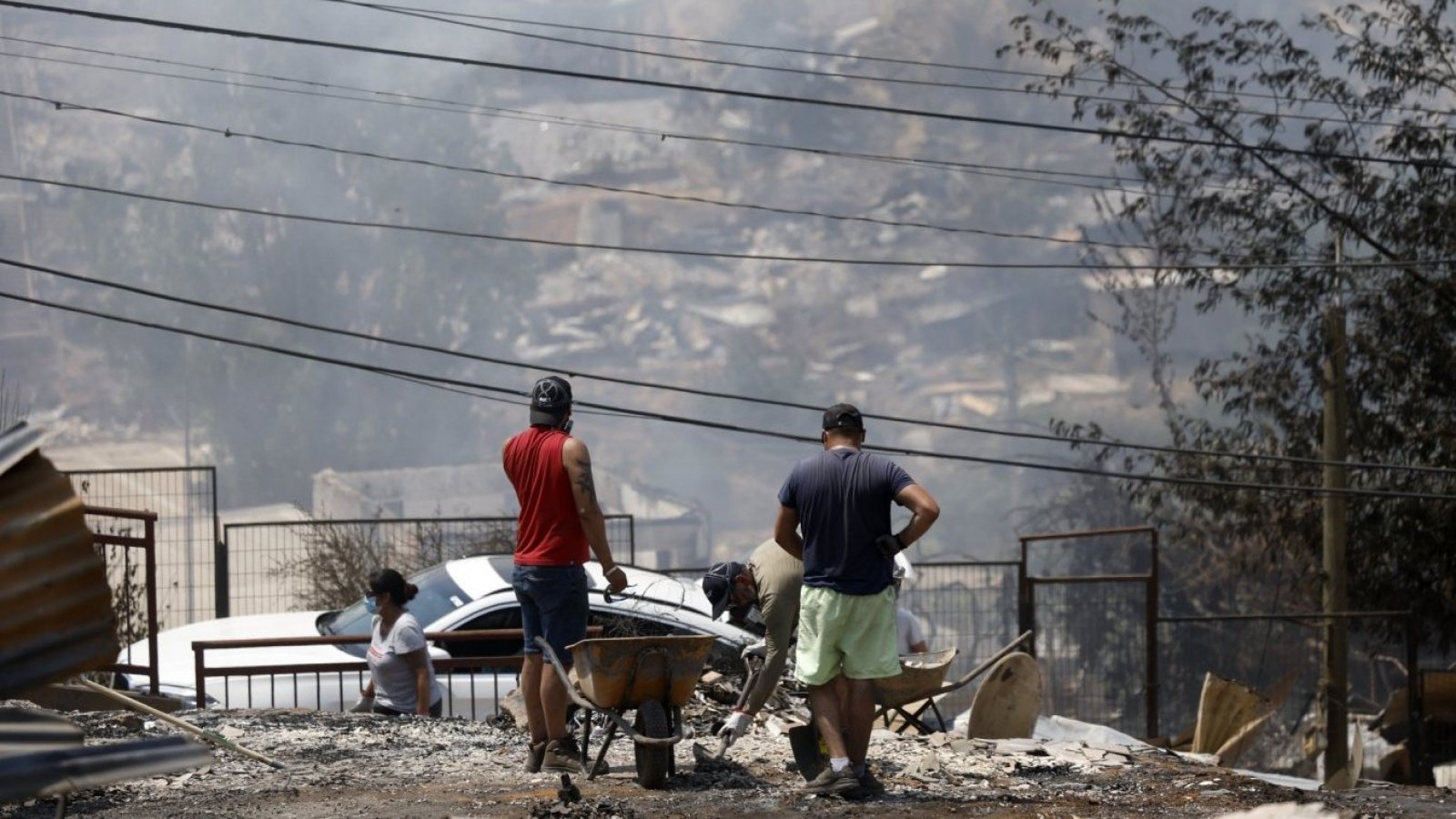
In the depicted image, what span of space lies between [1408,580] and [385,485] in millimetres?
43532

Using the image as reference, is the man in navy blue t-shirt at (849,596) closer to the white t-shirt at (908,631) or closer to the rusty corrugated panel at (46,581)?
the white t-shirt at (908,631)

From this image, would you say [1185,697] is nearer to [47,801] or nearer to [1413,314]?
[1413,314]

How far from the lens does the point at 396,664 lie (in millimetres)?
8883

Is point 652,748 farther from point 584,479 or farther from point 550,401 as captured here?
point 550,401

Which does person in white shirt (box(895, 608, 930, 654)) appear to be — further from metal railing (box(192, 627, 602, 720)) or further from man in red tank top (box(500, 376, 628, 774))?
man in red tank top (box(500, 376, 628, 774))

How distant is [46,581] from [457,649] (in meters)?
8.53

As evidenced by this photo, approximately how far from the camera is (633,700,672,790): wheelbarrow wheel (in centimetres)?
666

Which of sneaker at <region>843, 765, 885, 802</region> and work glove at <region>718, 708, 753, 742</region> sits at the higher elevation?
work glove at <region>718, 708, 753, 742</region>

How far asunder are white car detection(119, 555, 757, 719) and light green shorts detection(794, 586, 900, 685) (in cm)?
325

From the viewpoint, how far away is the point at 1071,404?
67938 millimetres

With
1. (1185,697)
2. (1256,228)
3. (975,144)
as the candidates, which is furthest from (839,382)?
(1256,228)

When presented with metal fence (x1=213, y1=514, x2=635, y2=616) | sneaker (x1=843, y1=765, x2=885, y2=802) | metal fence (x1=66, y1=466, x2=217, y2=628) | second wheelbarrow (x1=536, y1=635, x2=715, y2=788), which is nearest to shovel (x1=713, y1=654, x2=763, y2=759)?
second wheelbarrow (x1=536, y1=635, x2=715, y2=788)

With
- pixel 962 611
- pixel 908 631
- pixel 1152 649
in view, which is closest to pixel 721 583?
pixel 908 631

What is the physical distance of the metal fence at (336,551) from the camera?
17.2 m
